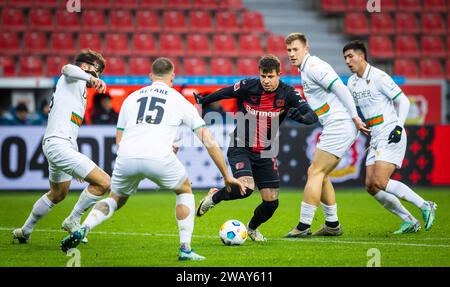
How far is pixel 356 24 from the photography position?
2450 centimetres

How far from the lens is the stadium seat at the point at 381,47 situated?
77.9ft

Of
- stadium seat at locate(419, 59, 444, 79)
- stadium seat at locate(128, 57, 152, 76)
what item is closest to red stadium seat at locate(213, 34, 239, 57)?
stadium seat at locate(128, 57, 152, 76)

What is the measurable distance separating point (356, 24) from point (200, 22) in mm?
4803

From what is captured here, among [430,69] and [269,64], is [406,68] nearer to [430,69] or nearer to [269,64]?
[430,69]

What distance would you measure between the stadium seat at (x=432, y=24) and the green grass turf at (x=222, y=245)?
39.5 feet

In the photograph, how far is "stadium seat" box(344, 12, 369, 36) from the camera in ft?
80.0

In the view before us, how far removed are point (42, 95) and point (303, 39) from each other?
437 inches

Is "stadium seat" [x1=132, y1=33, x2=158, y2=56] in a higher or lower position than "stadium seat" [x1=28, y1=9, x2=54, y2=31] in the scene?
lower

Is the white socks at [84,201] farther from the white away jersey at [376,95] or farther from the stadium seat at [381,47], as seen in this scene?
A: the stadium seat at [381,47]

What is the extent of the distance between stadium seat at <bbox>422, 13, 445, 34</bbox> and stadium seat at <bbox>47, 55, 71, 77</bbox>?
10.9m

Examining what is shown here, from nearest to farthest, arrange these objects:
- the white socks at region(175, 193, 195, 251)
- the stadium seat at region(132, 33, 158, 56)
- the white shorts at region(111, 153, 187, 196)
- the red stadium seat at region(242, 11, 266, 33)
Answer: the white shorts at region(111, 153, 187, 196) → the white socks at region(175, 193, 195, 251) → the stadium seat at region(132, 33, 158, 56) → the red stadium seat at region(242, 11, 266, 33)

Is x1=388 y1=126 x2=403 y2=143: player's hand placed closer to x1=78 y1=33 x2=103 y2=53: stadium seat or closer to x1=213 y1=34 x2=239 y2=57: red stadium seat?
x1=213 y1=34 x2=239 y2=57: red stadium seat

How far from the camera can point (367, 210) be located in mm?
13070

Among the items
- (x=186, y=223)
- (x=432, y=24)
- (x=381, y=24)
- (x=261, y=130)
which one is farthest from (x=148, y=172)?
(x=432, y=24)
